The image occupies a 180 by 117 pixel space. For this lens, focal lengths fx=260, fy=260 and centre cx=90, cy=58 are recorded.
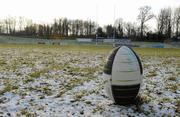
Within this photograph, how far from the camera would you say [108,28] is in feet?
317

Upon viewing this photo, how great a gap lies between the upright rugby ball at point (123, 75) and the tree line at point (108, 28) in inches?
3064

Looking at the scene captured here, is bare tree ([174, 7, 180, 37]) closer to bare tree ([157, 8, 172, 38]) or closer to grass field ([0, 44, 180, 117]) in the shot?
bare tree ([157, 8, 172, 38])

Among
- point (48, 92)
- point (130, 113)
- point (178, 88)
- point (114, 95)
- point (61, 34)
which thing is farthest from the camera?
point (61, 34)

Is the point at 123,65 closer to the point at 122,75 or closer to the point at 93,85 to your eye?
the point at 122,75

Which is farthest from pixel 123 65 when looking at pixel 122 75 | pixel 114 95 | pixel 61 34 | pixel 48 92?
pixel 61 34

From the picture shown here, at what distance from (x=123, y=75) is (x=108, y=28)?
91192 millimetres

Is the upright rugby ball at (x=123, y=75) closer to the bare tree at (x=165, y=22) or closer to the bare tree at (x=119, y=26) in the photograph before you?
the bare tree at (x=165, y=22)

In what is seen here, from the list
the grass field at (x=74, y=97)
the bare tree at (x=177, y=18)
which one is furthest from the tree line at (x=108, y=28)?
the grass field at (x=74, y=97)

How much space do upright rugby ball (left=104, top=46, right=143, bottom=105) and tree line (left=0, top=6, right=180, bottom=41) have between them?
77.8 metres

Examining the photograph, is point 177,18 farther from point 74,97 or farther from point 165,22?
point 74,97

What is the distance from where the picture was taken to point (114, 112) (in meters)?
6.13

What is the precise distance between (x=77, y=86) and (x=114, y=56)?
2692 mm

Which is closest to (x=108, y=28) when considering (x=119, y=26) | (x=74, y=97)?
(x=119, y=26)

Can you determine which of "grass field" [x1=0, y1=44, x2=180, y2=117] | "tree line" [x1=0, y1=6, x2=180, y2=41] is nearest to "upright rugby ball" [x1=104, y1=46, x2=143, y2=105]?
"grass field" [x1=0, y1=44, x2=180, y2=117]
